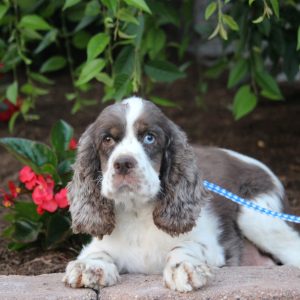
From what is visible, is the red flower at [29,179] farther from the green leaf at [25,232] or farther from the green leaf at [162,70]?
the green leaf at [162,70]

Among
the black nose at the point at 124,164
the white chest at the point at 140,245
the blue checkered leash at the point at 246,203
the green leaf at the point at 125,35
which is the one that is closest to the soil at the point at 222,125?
the green leaf at the point at 125,35

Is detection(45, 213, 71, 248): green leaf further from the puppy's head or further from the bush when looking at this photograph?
the bush

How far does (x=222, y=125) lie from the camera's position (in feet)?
25.9

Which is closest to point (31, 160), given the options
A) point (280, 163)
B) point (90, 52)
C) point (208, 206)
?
point (90, 52)

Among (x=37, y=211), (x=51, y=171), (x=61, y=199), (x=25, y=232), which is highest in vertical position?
(x=51, y=171)

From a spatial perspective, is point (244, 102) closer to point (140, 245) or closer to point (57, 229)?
point (57, 229)

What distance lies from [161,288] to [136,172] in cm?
56

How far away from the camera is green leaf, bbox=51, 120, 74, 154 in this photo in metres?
5.34

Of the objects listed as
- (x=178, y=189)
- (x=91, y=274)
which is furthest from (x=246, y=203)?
(x=91, y=274)

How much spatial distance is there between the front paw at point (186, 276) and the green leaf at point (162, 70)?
6.77 feet

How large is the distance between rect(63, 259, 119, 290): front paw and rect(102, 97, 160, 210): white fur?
34cm

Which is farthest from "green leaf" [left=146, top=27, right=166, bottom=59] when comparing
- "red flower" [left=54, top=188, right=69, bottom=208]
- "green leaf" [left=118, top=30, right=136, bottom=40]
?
"red flower" [left=54, top=188, right=69, bottom=208]

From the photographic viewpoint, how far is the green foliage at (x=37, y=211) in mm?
5027

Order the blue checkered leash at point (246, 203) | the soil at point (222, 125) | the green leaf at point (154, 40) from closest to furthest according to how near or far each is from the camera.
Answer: the blue checkered leash at point (246, 203), the green leaf at point (154, 40), the soil at point (222, 125)
